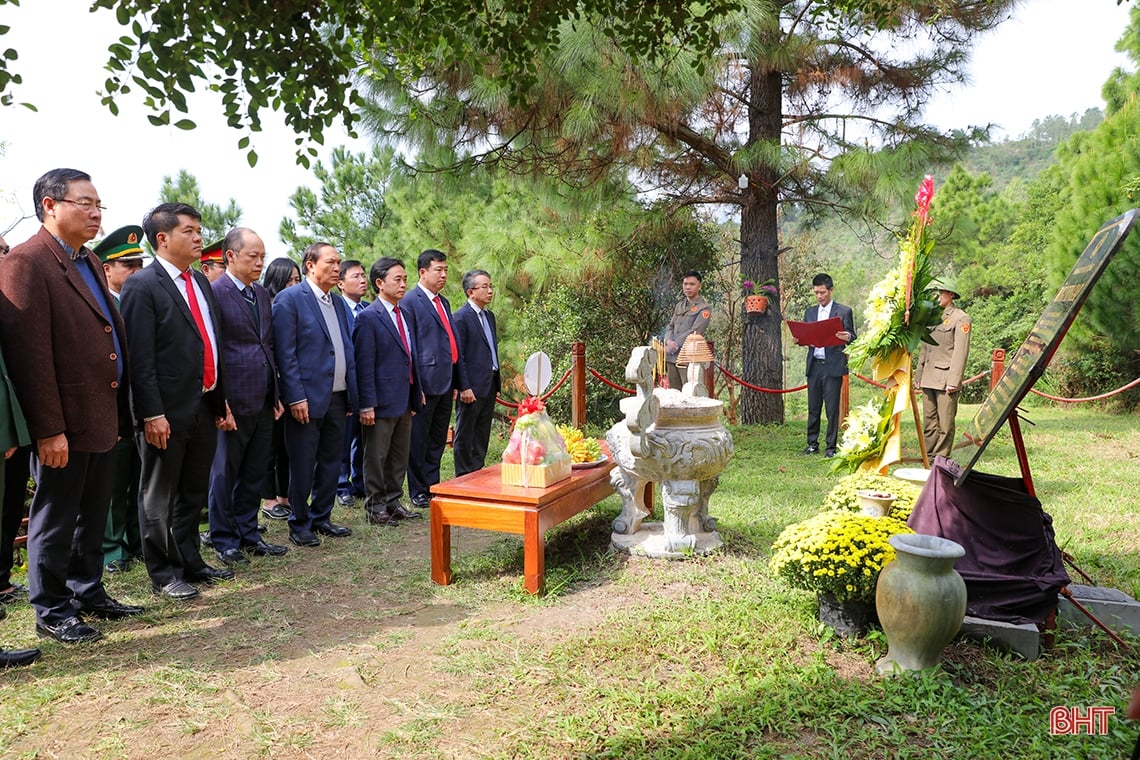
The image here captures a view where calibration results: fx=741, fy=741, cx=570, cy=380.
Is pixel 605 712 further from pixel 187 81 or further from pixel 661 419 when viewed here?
pixel 187 81

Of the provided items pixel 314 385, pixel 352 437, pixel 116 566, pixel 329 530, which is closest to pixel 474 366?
pixel 352 437

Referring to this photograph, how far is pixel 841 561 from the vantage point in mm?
2951

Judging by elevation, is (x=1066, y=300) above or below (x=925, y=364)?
above

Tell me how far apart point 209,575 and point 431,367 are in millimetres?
2105

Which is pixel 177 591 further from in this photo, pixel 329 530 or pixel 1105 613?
pixel 1105 613

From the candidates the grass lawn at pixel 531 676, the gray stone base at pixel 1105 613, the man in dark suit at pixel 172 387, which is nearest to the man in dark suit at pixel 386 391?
the grass lawn at pixel 531 676

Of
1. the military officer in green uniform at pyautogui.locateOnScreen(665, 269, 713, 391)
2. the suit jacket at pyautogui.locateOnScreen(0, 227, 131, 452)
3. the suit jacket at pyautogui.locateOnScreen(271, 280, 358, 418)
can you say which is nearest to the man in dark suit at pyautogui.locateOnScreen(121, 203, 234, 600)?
the suit jacket at pyautogui.locateOnScreen(0, 227, 131, 452)

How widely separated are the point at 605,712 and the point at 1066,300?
7.11 feet

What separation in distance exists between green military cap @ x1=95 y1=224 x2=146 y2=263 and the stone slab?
15.1ft

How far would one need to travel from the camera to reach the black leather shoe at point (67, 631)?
3.10 m

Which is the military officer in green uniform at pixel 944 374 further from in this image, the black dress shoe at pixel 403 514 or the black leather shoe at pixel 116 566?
the black leather shoe at pixel 116 566

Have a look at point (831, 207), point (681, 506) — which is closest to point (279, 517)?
point (681, 506)

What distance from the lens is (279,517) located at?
543cm

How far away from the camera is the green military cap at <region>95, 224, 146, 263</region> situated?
13.9 feet
